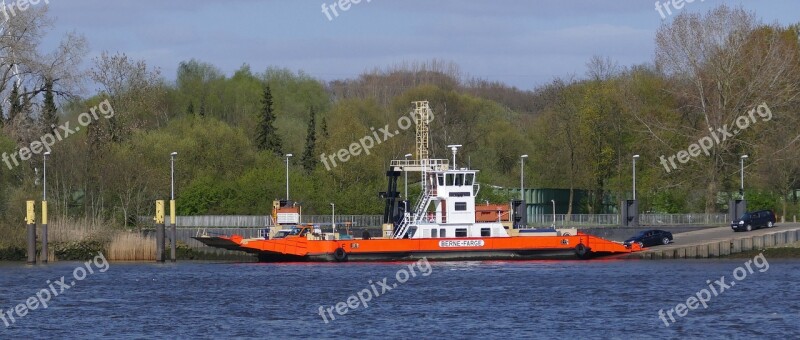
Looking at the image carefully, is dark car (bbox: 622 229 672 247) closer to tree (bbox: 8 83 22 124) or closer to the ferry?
the ferry

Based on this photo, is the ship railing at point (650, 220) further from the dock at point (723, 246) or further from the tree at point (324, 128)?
the tree at point (324, 128)

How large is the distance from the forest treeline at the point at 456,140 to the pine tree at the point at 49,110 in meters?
0.19

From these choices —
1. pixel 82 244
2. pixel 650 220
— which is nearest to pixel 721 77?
pixel 650 220

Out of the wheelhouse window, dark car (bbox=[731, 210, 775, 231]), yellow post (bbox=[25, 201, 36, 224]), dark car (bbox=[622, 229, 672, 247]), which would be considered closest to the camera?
yellow post (bbox=[25, 201, 36, 224])

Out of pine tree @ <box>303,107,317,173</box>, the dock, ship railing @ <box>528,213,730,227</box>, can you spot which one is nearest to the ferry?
the dock

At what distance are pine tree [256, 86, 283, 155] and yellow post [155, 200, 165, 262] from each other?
37.0 meters

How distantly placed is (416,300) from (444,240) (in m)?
16.9

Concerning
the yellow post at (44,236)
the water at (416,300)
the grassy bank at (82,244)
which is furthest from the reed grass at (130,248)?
the yellow post at (44,236)

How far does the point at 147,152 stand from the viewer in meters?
94.4

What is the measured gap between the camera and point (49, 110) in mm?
93688

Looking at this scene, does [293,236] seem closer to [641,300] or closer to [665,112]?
[641,300]

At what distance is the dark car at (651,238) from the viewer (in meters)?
72.9

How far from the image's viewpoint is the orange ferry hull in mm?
68125

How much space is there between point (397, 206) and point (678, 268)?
54.2 feet
